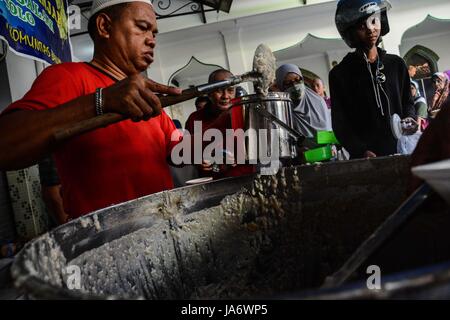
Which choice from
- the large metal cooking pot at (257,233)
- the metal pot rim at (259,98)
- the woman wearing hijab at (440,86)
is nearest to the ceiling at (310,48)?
the woman wearing hijab at (440,86)

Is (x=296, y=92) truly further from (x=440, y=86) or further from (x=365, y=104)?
(x=440, y=86)

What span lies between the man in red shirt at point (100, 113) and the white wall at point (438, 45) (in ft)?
40.0

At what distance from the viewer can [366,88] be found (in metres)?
2.32

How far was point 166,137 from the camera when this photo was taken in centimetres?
166

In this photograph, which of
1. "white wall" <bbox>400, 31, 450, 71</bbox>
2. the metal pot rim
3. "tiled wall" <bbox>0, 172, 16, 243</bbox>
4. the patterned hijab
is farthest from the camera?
"white wall" <bbox>400, 31, 450, 71</bbox>

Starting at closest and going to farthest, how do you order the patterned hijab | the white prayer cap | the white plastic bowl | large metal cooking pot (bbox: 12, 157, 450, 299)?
the white plastic bowl < large metal cooking pot (bbox: 12, 157, 450, 299) < the white prayer cap < the patterned hijab

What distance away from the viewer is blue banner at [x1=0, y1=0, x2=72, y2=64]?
2.49 meters

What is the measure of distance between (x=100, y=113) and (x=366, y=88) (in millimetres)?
1885

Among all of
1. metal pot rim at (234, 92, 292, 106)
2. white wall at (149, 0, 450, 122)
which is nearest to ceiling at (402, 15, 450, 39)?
white wall at (149, 0, 450, 122)

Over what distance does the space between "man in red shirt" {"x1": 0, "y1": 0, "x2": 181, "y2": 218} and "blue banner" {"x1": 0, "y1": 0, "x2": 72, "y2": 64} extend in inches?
54.9

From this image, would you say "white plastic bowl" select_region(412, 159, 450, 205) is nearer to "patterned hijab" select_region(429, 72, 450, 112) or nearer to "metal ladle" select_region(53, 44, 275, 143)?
"metal ladle" select_region(53, 44, 275, 143)

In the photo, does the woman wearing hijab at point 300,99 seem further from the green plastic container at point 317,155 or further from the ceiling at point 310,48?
the ceiling at point 310,48

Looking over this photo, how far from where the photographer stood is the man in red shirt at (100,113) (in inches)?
38.0
